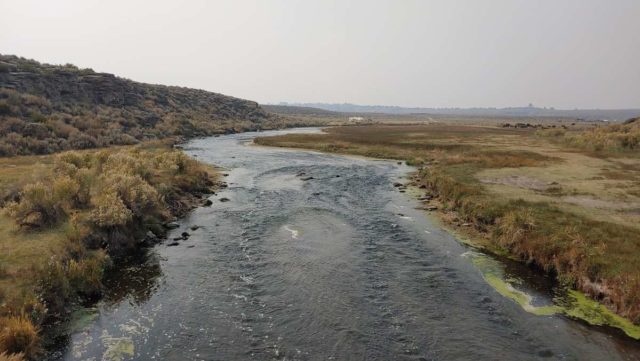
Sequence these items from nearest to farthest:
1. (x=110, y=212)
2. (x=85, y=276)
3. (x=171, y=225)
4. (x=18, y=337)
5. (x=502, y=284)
Result: (x=18, y=337) < (x=85, y=276) < (x=502, y=284) < (x=110, y=212) < (x=171, y=225)

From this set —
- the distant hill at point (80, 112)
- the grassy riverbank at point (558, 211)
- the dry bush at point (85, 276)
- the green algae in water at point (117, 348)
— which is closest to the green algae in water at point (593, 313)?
the grassy riverbank at point (558, 211)

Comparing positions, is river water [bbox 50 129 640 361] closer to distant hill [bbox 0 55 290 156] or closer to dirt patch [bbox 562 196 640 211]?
dirt patch [bbox 562 196 640 211]

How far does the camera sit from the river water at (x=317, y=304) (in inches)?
602

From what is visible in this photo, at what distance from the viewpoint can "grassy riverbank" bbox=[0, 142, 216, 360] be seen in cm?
1552

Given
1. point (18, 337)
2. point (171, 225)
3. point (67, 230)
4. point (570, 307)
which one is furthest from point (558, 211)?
point (67, 230)

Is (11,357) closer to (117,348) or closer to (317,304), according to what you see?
(117,348)

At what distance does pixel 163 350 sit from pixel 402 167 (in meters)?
48.1

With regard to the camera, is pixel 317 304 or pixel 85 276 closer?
pixel 317 304

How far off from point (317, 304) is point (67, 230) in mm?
14122

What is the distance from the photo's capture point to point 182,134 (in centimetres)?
9681

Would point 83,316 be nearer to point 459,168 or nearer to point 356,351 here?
point 356,351

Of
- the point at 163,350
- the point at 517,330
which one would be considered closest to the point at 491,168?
the point at 517,330

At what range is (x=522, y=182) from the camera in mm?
40469

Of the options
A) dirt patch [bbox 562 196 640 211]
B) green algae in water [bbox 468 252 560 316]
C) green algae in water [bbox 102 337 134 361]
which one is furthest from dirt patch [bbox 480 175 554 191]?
green algae in water [bbox 102 337 134 361]
